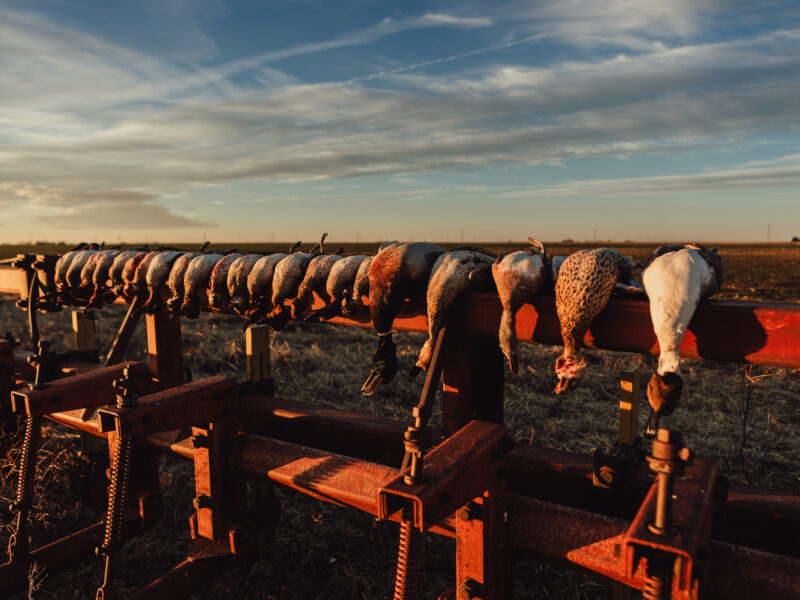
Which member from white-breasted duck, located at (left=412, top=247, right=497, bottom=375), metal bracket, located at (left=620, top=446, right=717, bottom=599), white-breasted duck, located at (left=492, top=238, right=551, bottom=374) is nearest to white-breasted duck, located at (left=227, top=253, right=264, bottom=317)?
white-breasted duck, located at (left=412, top=247, right=497, bottom=375)

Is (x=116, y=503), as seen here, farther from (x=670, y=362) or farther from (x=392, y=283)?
(x=670, y=362)

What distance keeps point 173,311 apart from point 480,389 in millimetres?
1972

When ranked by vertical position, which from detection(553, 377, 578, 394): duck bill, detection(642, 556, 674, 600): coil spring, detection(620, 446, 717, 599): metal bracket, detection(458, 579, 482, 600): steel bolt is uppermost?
detection(553, 377, 578, 394): duck bill

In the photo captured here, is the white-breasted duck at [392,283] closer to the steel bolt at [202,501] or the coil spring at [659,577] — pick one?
the steel bolt at [202,501]

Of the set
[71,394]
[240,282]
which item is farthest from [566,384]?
[71,394]

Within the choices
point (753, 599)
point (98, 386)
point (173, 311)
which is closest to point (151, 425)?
point (98, 386)

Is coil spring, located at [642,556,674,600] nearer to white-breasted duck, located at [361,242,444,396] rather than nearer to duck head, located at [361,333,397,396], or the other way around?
white-breasted duck, located at [361,242,444,396]

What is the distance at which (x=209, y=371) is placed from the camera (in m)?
8.52

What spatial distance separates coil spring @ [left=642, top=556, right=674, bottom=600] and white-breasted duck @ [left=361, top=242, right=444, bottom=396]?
1.20 meters

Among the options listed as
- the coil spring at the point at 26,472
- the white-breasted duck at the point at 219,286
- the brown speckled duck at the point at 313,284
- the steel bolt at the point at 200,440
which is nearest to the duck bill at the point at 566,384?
the brown speckled duck at the point at 313,284

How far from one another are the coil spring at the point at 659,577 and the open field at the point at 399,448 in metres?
1.94

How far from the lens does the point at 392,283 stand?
2377 mm

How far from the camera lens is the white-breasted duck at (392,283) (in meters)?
2.37

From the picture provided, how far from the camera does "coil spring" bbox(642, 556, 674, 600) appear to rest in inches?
54.0
